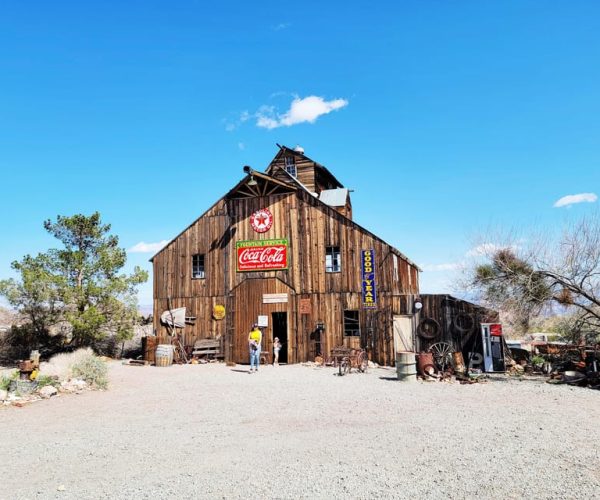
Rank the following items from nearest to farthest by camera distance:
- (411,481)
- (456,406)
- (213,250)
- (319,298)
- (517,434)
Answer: (411,481), (517,434), (456,406), (319,298), (213,250)

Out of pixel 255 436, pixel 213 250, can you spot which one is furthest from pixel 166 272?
pixel 255 436

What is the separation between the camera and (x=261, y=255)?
22359mm

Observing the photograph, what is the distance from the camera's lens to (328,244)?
21.5 meters

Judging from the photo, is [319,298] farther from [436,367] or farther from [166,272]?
[166,272]

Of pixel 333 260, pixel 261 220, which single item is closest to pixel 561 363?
pixel 333 260

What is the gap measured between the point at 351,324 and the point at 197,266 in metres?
8.50

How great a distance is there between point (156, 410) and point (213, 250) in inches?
472

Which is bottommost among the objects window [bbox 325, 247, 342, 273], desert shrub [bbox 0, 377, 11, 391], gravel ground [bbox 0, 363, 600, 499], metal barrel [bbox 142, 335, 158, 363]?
gravel ground [bbox 0, 363, 600, 499]

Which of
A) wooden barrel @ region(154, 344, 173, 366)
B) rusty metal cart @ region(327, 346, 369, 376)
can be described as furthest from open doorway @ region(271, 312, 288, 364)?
wooden barrel @ region(154, 344, 173, 366)

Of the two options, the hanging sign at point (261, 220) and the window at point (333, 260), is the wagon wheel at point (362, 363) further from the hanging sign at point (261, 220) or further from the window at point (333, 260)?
the hanging sign at point (261, 220)

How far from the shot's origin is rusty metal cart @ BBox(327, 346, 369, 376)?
18170 mm

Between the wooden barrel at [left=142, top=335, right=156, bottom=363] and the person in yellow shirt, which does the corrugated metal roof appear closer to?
the person in yellow shirt

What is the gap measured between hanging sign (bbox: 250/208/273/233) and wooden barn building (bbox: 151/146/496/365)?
0.05 meters

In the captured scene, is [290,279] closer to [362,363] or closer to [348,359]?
[348,359]
